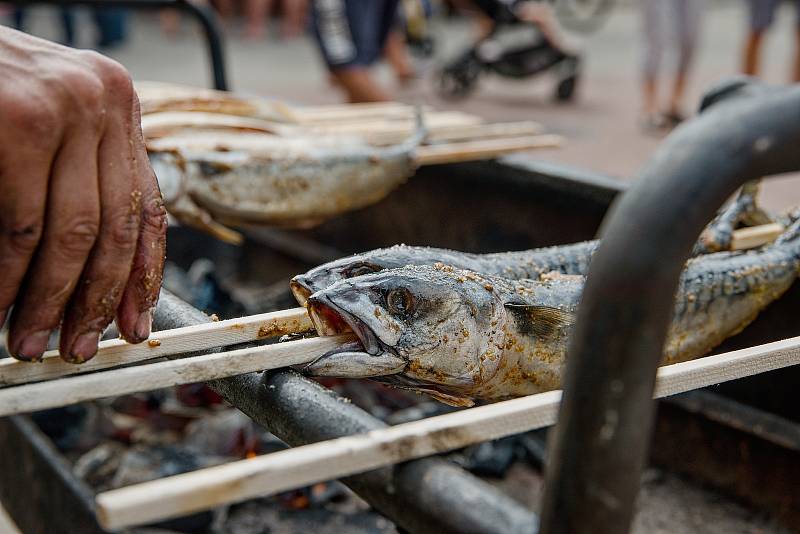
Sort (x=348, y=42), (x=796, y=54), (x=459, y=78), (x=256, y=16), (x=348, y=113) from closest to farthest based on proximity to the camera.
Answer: (x=348, y=113) < (x=348, y=42) < (x=796, y=54) < (x=459, y=78) < (x=256, y=16)

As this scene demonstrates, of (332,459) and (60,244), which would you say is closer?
(332,459)

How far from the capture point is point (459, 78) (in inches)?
399

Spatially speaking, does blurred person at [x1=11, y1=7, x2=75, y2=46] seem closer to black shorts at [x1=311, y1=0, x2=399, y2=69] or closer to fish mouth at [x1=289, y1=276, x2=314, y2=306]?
black shorts at [x1=311, y1=0, x2=399, y2=69]

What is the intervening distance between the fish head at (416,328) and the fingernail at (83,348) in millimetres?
316

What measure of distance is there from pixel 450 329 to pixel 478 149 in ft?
5.78

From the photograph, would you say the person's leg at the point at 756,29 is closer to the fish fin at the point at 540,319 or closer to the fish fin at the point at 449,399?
the fish fin at the point at 540,319

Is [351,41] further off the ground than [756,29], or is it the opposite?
[756,29]

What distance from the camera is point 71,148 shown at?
4.25ft

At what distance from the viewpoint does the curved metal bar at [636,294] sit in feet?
2.69

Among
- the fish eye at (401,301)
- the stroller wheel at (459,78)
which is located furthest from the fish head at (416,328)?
the stroller wheel at (459,78)

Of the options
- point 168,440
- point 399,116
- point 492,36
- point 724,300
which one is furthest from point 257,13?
point 724,300

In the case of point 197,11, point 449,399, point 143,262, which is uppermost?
point 197,11

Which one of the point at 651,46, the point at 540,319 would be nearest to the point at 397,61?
the point at 651,46

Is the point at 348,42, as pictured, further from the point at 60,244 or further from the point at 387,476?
the point at 387,476
